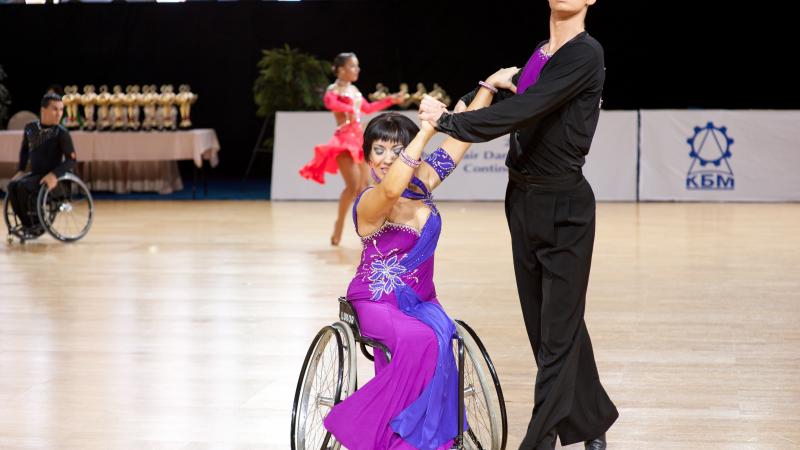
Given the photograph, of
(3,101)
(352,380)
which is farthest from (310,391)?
(3,101)

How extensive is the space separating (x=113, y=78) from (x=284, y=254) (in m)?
8.92

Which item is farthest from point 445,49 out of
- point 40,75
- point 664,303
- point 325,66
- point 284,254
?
point 664,303

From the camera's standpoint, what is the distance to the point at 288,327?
18.6ft

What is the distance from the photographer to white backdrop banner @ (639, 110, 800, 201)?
1189 cm

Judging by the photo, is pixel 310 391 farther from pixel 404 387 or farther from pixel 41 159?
pixel 41 159

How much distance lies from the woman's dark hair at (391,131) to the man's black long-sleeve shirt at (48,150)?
→ 6.21m

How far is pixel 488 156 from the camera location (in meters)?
12.2

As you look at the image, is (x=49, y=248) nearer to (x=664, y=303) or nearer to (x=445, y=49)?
(x=664, y=303)

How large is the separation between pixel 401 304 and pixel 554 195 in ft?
1.75

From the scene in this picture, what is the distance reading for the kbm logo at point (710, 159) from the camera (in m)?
11.9

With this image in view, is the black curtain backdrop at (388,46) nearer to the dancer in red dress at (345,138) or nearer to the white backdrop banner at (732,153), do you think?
the white backdrop banner at (732,153)

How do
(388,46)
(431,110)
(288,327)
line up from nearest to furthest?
(431,110) → (288,327) → (388,46)

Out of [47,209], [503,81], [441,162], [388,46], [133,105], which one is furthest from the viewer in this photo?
[388,46]

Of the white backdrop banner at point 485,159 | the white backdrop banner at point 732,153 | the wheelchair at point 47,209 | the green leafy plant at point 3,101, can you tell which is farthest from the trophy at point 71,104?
the white backdrop banner at point 732,153
